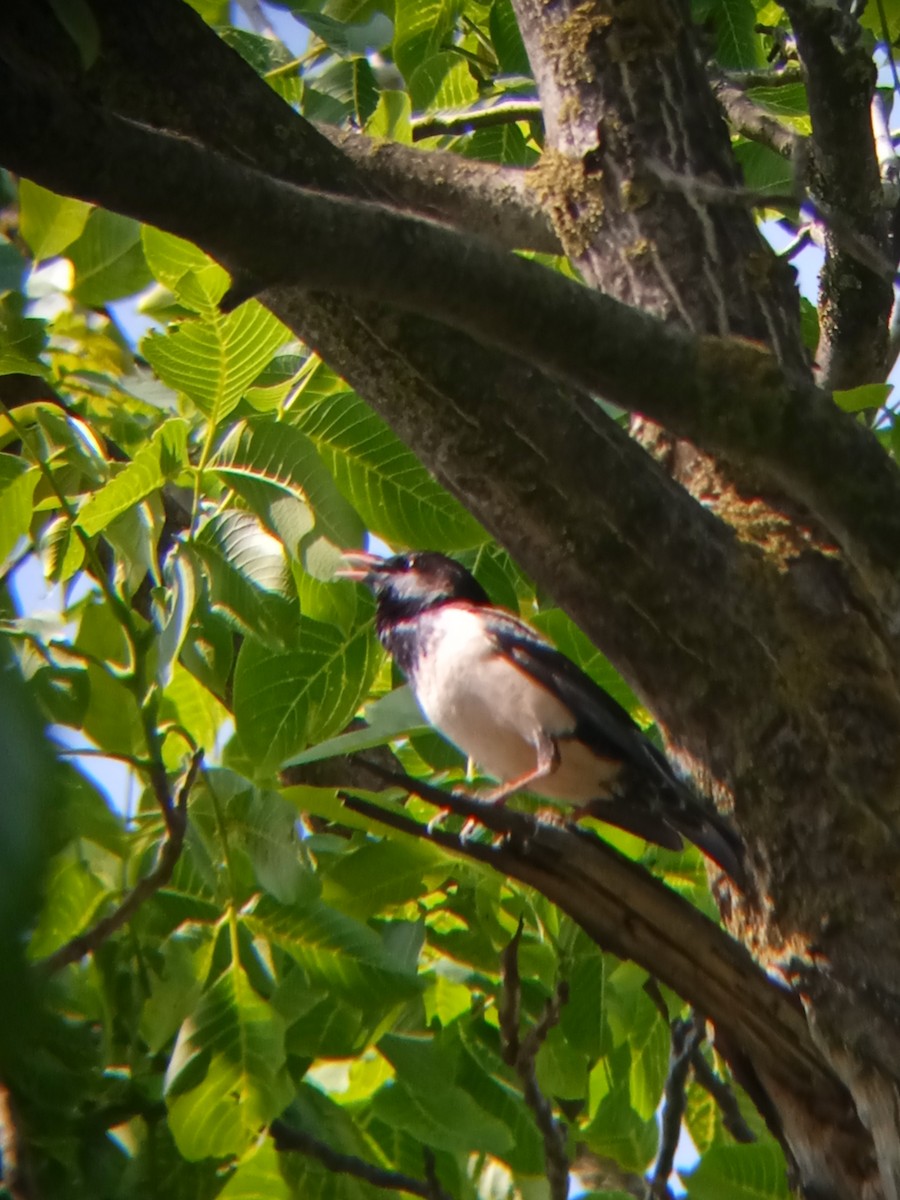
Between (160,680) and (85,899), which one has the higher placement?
(160,680)

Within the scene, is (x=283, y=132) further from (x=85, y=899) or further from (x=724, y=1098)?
(x=724, y=1098)

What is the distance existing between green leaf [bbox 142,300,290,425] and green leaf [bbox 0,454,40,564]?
0.31m

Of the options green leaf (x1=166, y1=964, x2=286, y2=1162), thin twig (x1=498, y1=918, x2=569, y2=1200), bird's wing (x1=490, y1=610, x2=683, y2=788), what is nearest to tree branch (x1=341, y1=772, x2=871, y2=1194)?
thin twig (x1=498, y1=918, x2=569, y2=1200)

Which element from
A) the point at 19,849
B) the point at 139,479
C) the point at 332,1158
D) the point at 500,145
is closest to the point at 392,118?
the point at 500,145

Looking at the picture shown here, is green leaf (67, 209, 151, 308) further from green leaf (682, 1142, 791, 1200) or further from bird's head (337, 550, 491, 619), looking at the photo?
green leaf (682, 1142, 791, 1200)

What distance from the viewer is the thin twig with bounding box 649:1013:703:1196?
2.45 metres

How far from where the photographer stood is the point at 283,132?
1827 mm

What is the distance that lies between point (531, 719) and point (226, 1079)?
1.39 m

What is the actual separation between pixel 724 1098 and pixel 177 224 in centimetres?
275

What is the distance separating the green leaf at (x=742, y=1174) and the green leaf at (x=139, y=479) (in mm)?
1408

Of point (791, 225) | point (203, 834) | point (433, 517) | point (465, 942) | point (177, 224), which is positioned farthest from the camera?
point (791, 225)

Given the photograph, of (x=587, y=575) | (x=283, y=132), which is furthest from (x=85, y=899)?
(x=283, y=132)

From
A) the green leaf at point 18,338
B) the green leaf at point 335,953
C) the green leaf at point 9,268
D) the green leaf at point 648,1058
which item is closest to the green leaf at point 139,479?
the green leaf at point 18,338

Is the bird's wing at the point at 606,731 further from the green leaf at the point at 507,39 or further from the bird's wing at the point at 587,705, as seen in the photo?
the green leaf at the point at 507,39
